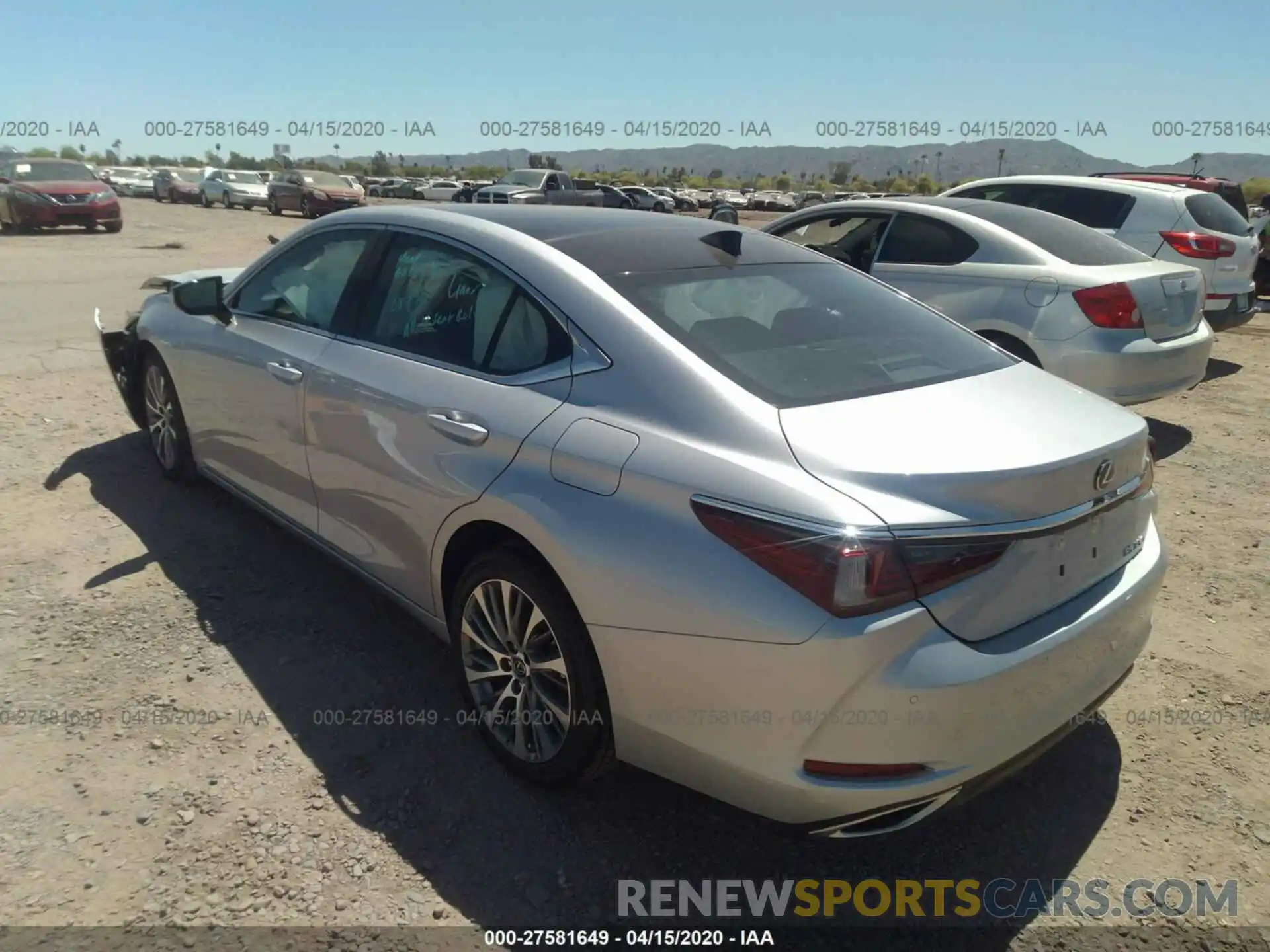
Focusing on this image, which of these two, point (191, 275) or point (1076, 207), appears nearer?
point (191, 275)

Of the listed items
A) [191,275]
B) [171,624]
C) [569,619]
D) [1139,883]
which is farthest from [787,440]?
[191,275]

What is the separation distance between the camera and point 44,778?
279cm

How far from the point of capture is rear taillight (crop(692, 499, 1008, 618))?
1.95 metres

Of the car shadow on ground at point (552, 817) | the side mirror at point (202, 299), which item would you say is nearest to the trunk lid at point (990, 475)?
the car shadow on ground at point (552, 817)

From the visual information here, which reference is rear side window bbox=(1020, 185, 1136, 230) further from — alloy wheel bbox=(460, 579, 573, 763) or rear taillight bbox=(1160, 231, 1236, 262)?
alloy wheel bbox=(460, 579, 573, 763)

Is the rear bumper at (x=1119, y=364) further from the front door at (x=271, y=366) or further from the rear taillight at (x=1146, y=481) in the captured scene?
the front door at (x=271, y=366)

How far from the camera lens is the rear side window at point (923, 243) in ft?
20.1

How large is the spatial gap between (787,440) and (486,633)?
1192mm

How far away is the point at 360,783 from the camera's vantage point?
280cm

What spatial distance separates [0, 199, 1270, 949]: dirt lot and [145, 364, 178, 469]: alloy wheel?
19.9 inches

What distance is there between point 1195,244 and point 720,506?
7452mm

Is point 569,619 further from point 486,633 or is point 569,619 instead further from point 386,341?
point 386,341

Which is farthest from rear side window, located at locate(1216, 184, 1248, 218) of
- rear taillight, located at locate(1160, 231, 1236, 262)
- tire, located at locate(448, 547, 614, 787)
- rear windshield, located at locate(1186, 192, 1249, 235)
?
tire, located at locate(448, 547, 614, 787)

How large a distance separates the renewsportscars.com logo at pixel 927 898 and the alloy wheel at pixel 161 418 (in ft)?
11.9
